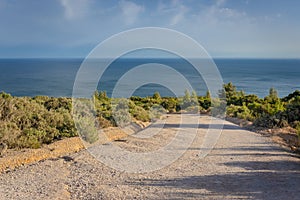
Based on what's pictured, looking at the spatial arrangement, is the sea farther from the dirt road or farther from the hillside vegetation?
the hillside vegetation

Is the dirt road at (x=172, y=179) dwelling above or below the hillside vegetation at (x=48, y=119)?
below

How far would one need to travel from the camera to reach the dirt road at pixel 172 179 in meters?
4.90

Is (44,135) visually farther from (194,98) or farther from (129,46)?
(194,98)

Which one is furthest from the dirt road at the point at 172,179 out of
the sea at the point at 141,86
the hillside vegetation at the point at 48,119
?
the sea at the point at 141,86

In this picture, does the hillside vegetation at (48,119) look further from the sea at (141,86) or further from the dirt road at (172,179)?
the sea at (141,86)

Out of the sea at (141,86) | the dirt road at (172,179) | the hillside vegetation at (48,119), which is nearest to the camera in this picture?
the dirt road at (172,179)

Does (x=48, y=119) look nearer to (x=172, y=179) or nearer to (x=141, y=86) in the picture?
(x=172, y=179)

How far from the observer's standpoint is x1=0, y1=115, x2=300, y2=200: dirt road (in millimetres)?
4902

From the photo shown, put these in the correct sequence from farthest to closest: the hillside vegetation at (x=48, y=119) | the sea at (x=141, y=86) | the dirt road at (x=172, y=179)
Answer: the sea at (x=141, y=86) < the hillside vegetation at (x=48, y=119) < the dirt road at (x=172, y=179)

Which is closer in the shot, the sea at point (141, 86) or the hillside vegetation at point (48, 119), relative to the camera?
the hillside vegetation at point (48, 119)

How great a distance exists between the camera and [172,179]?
5664 mm

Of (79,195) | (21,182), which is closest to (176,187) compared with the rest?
(79,195)

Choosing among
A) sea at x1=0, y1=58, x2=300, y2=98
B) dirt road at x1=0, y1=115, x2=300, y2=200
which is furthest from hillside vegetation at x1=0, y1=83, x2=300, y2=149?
sea at x1=0, y1=58, x2=300, y2=98

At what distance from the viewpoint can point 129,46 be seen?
6.97m
